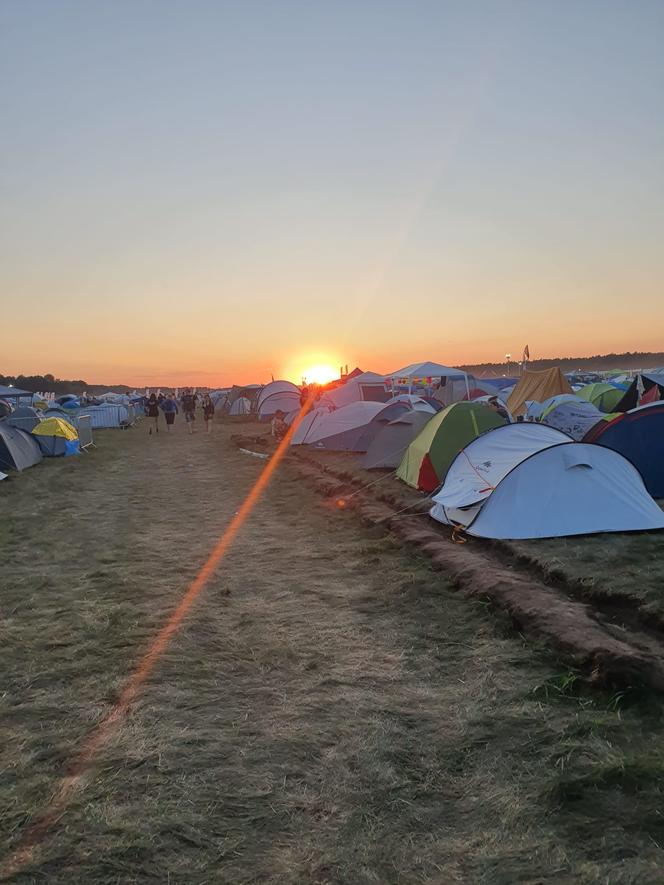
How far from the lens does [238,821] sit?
3.20 metres

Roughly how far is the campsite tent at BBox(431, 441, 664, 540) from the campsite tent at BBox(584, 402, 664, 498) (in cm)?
258

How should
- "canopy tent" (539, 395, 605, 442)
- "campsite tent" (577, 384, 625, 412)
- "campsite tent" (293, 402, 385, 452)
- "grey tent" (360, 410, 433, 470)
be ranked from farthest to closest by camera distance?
"campsite tent" (577, 384, 625, 412)
"campsite tent" (293, 402, 385, 452)
"canopy tent" (539, 395, 605, 442)
"grey tent" (360, 410, 433, 470)

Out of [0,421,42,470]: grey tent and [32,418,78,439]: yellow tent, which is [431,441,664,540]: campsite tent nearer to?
[0,421,42,470]: grey tent

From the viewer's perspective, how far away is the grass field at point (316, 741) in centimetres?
293

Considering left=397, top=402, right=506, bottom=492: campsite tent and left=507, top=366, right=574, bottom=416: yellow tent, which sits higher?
left=507, top=366, right=574, bottom=416: yellow tent

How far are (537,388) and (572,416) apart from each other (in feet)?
18.8

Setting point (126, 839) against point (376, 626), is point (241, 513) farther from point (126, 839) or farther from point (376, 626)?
point (126, 839)

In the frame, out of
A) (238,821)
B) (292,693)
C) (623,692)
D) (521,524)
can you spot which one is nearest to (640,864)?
(623,692)

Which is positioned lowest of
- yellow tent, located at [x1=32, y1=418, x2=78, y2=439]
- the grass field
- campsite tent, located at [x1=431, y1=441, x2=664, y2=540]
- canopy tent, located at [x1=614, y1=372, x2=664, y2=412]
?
the grass field

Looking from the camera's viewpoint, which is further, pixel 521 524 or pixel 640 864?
pixel 521 524

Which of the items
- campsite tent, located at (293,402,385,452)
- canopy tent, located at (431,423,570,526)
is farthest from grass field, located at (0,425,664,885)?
→ campsite tent, located at (293,402,385,452)

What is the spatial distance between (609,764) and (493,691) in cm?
109

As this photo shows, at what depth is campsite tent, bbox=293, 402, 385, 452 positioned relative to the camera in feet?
63.7

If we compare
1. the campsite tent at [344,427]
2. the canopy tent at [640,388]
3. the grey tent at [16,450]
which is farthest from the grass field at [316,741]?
the canopy tent at [640,388]
